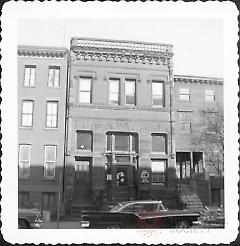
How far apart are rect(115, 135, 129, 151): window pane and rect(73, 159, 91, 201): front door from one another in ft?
2.79

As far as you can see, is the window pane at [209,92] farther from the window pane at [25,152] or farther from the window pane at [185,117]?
the window pane at [25,152]

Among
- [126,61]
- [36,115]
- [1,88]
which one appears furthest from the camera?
[126,61]

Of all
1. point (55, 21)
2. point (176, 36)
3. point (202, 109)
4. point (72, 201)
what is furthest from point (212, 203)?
point (55, 21)

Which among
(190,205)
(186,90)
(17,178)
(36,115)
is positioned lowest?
(190,205)

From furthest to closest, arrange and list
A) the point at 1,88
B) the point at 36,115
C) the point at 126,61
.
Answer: the point at 126,61 → the point at 36,115 → the point at 1,88

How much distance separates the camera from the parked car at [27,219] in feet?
32.3

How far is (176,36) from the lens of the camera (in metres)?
10.7

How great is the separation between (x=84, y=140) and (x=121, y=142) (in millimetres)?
946

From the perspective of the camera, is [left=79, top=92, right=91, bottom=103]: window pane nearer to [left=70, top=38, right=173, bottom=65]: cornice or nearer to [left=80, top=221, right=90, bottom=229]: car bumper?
[left=70, top=38, right=173, bottom=65]: cornice

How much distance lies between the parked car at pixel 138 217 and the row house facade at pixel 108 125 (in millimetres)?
294

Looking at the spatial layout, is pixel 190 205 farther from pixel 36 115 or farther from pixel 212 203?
pixel 36 115

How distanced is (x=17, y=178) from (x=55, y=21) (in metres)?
3.69

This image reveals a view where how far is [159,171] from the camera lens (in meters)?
11.1

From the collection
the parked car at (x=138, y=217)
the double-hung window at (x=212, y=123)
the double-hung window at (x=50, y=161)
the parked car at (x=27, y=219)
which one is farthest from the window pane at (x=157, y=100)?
the parked car at (x=27, y=219)
